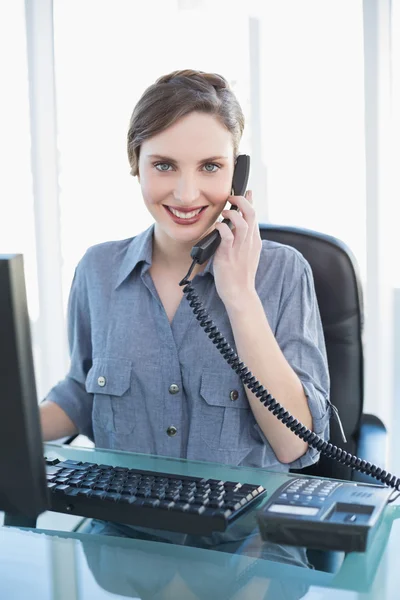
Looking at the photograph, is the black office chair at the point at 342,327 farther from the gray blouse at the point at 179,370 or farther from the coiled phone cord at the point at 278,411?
the coiled phone cord at the point at 278,411

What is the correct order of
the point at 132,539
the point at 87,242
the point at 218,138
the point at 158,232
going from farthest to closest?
1. the point at 87,242
2. the point at 158,232
3. the point at 218,138
4. the point at 132,539

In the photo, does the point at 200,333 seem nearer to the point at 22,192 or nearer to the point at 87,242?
the point at 87,242

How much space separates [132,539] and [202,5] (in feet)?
6.58

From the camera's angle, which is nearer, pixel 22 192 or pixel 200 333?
pixel 200 333

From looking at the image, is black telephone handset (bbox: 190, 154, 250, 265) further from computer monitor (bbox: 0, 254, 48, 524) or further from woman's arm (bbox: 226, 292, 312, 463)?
computer monitor (bbox: 0, 254, 48, 524)

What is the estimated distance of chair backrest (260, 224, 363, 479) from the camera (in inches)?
58.8

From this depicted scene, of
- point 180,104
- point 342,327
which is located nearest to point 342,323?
point 342,327

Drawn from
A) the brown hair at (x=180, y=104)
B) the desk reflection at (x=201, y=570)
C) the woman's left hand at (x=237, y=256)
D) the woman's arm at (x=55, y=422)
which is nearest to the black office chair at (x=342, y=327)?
the woman's left hand at (x=237, y=256)

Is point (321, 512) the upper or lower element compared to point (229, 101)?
lower

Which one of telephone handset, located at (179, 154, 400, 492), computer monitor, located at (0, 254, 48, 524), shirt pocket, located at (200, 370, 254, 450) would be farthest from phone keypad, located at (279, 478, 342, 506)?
shirt pocket, located at (200, 370, 254, 450)

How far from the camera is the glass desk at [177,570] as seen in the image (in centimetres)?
79

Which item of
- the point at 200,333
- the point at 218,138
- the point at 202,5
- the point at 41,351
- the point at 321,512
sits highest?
the point at 202,5

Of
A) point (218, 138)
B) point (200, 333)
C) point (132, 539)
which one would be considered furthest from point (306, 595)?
point (218, 138)

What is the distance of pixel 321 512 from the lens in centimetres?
84
